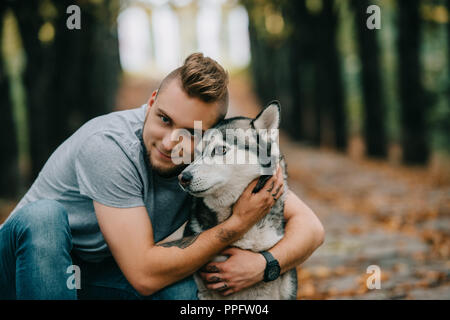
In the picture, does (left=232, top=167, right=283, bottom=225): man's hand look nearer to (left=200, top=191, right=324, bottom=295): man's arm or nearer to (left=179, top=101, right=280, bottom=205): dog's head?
(left=179, top=101, right=280, bottom=205): dog's head

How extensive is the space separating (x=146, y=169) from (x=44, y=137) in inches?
283

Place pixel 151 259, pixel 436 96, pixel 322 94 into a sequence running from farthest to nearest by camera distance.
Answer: pixel 322 94, pixel 436 96, pixel 151 259

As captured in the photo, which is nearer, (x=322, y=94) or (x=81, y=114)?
(x=81, y=114)

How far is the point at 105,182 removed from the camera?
2.47 metres

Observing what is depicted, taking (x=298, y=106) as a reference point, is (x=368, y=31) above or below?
above

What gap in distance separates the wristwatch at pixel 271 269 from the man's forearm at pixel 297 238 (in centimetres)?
3

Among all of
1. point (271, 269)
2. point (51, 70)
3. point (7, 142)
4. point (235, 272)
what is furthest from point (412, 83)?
point (235, 272)

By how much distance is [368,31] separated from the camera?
12.3 meters

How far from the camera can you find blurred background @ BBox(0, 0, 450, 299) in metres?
4.92

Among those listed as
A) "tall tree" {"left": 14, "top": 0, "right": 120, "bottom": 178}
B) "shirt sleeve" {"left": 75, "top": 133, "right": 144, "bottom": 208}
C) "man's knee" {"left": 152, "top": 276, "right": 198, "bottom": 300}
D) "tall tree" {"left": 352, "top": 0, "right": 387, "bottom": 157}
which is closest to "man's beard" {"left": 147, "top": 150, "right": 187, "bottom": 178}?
"shirt sleeve" {"left": 75, "top": 133, "right": 144, "bottom": 208}

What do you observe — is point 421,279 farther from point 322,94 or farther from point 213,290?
point 322,94

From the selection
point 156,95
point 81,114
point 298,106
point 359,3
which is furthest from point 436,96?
point 156,95

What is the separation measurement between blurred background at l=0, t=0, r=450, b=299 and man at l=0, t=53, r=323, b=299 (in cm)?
44

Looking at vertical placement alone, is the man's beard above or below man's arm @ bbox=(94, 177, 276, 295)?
above
